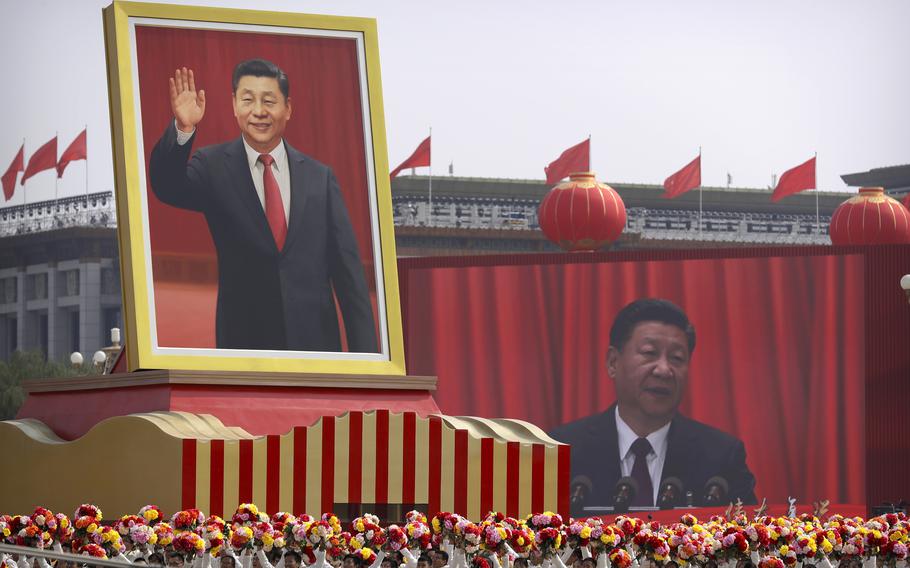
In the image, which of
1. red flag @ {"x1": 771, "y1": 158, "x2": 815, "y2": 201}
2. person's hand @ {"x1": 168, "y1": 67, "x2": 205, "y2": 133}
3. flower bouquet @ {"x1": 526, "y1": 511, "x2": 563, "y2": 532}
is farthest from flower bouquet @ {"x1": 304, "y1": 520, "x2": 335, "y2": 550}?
red flag @ {"x1": 771, "y1": 158, "x2": 815, "y2": 201}

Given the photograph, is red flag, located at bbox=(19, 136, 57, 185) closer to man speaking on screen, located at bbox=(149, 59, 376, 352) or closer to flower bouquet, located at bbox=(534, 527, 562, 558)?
man speaking on screen, located at bbox=(149, 59, 376, 352)

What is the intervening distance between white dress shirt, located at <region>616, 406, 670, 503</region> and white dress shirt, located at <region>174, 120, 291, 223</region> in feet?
57.2

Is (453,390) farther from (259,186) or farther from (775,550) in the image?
(775,550)

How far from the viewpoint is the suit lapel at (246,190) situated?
2703 cm

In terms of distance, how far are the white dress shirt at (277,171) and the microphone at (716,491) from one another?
17797mm

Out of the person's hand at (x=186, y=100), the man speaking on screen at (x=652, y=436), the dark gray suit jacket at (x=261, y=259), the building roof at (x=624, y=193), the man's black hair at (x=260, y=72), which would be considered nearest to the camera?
the dark gray suit jacket at (x=261, y=259)

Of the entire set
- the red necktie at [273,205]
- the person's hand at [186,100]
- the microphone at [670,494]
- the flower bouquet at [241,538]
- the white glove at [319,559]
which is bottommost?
the microphone at [670,494]

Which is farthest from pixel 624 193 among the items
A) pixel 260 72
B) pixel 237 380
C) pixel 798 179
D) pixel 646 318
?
pixel 237 380

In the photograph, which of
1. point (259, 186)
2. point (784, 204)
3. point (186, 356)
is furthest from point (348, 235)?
point (784, 204)

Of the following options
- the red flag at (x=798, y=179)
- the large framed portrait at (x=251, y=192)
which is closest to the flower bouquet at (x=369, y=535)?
the large framed portrait at (x=251, y=192)

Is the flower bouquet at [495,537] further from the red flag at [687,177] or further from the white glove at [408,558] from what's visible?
the red flag at [687,177]

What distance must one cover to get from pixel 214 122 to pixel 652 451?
18485mm

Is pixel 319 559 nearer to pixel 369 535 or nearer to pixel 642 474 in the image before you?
pixel 369 535

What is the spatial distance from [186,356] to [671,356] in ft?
62.7
